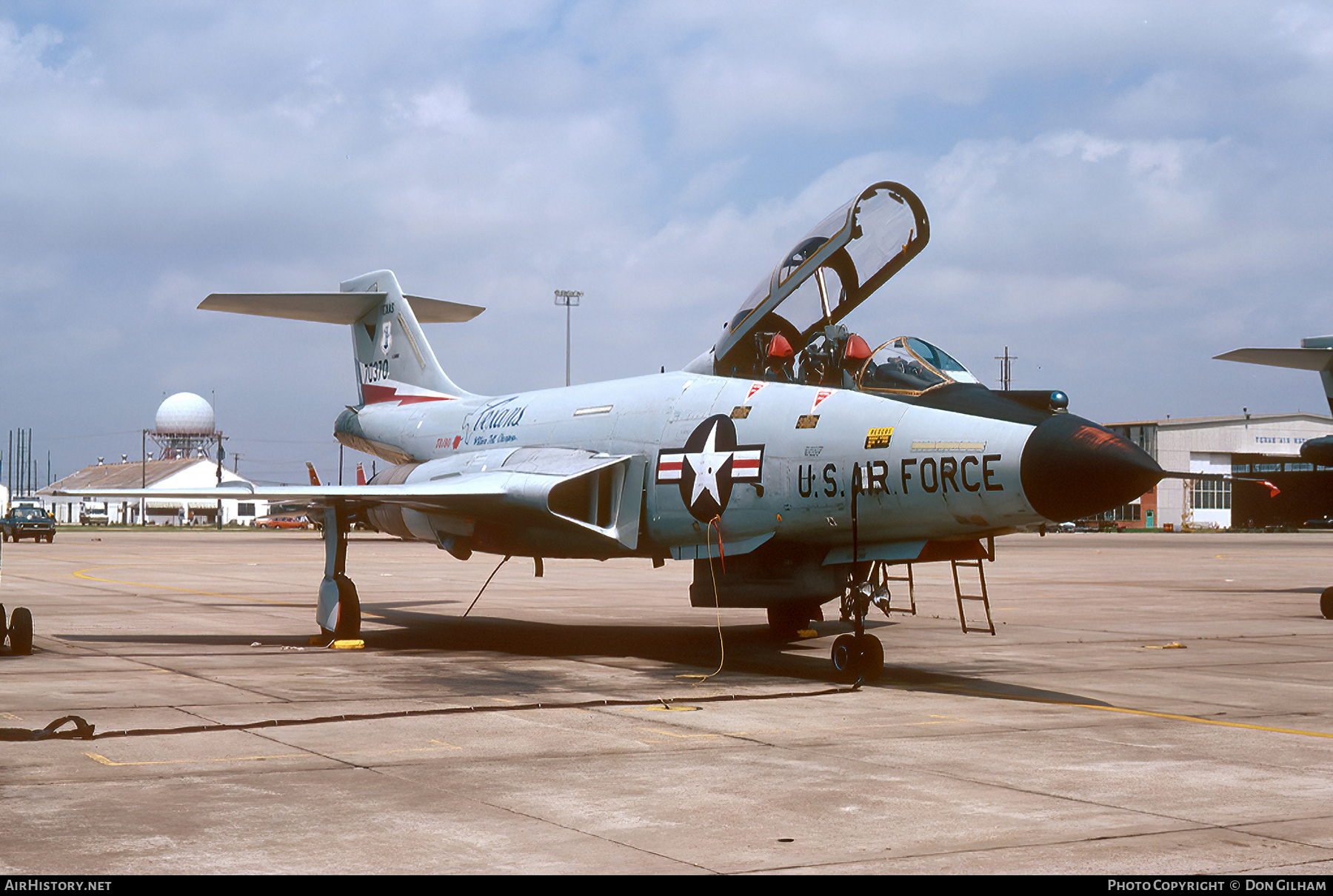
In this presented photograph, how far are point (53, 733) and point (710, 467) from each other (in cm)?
666

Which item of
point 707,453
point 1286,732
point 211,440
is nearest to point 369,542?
point 707,453

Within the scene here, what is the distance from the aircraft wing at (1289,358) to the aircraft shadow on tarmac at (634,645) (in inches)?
351

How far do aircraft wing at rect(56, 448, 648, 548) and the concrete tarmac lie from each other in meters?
1.52

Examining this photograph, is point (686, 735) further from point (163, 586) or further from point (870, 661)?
point (163, 586)

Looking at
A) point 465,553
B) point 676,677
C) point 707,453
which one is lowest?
point 676,677

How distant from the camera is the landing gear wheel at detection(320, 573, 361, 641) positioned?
14766 millimetres

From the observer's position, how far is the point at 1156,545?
56.8m

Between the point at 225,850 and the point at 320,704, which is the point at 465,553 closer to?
the point at 320,704

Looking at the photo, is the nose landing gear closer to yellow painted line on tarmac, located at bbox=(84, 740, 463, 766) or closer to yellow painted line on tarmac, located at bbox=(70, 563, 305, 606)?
yellow painted line on tarmac, located at bbox=(84, 740, 463, 766)

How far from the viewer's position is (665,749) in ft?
26.5

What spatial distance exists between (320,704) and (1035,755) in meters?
5.46

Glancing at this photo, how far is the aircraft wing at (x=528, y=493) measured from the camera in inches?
538

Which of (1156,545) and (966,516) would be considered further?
(1156,545)
